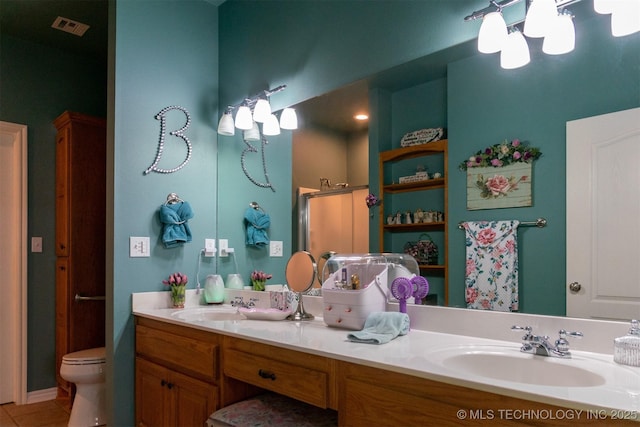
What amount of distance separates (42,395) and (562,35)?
3.90 m

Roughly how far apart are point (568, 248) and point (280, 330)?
1080mm

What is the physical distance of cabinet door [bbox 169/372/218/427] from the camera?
6.17ft

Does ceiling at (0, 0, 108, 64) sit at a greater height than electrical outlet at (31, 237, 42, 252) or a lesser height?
greater

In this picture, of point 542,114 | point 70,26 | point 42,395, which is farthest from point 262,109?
point 42,395

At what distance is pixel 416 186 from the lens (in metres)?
1.86

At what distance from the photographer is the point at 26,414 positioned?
3055 mm

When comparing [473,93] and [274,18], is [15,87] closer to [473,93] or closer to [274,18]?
[274,18]

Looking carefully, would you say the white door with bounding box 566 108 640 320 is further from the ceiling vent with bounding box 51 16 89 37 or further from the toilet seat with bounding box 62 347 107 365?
the ceiling vent with bounding box 51 16 89 37

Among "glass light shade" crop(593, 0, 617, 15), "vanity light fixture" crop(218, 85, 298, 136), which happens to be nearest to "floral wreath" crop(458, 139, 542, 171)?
"glass light shade" crop(593, 0, 617, 15)

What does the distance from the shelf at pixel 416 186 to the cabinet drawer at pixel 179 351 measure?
3.25 feet

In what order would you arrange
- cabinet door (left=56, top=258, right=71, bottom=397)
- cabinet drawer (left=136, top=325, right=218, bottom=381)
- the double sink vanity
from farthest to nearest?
cabinet door (left=56, top=258, right=71, bottom=397)
cabinet drawer (left=136, top=325, right=218, bottom=381)
the double sink vanity

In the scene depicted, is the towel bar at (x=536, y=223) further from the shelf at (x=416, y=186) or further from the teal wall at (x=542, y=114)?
the shelf at (x=416, y=186)

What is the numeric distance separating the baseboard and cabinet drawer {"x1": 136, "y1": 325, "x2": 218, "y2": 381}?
1.48 meters

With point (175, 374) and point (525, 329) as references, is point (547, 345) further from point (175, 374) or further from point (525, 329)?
point (175, 374)
